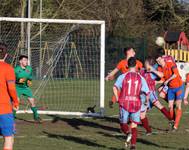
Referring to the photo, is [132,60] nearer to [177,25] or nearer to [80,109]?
[80,109]

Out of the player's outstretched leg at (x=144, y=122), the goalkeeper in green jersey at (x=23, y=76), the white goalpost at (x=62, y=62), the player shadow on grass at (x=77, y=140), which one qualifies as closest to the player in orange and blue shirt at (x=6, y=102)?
the player shadow on grass at (x=77, y=140)

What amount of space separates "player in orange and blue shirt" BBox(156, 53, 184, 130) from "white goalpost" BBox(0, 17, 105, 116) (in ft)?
12.5

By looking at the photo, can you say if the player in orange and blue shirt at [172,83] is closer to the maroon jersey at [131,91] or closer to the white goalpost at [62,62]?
the maroon jersey at [131,91]

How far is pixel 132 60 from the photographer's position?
11375 millimetres

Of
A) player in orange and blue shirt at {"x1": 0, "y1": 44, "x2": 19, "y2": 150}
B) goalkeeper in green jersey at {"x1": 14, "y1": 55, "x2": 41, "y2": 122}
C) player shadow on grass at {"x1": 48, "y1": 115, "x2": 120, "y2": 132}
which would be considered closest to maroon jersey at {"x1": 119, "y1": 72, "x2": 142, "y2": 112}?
player in orange and blue shirt at {"x1": 0, "y1": 44, "x2": 19, "y2": 150}

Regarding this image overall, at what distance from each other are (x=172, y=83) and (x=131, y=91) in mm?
3544

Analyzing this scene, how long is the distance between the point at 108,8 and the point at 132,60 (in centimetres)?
3691

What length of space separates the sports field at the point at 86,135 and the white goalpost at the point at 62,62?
5.91 feet

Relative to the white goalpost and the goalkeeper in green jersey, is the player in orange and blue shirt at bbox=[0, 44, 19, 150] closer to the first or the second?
the goalkeeper in green jersey

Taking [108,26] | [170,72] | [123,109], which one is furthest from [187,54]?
[123,109]

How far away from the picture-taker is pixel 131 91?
11.4 m

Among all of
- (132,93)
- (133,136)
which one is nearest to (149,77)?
(132,93)

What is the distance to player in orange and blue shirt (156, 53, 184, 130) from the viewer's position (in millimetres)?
14452

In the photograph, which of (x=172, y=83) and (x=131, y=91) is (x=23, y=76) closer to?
(x=172, y=83)
